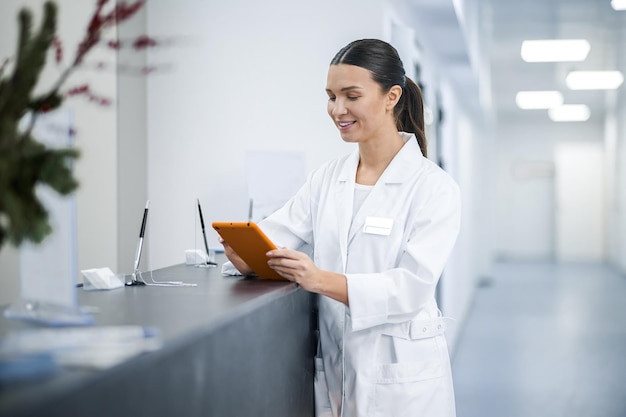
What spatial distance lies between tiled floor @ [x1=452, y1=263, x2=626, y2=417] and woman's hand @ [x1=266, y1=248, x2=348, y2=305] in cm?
340

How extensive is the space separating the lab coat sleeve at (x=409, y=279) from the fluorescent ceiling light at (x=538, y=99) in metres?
12.9

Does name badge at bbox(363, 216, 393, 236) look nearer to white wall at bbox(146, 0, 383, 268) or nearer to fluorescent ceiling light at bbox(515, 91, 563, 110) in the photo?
white wall at bbox(146, 0, 383, 268)

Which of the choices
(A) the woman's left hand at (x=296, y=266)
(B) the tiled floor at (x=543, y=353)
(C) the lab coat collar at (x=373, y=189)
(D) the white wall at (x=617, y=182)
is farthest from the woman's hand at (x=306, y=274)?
(D) the white wall at (x=617, y=182)

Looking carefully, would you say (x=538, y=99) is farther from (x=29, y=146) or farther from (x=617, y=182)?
(x=29, y=146)

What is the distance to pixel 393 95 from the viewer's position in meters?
2.56

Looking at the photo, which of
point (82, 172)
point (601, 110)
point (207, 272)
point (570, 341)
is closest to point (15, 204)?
point (207, 272)

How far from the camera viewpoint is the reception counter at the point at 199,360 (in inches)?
39.7

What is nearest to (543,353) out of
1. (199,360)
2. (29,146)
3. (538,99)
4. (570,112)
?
(199,360)

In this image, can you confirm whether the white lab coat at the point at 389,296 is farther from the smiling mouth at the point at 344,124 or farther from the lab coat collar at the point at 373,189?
the smiling mouth at the point at 344,124

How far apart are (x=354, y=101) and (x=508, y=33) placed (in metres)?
7.42

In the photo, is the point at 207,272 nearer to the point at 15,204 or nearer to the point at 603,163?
the point at 15,204

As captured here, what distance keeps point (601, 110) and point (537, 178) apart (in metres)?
2.70

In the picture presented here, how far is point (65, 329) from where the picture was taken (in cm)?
135

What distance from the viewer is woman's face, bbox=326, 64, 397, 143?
243 centimetres
